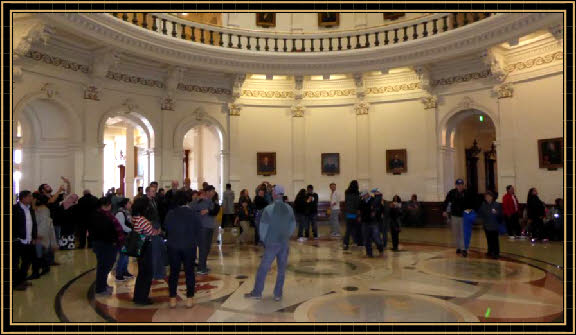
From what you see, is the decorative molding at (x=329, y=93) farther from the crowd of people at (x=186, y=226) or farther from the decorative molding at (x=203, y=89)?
the crowd of people at (x=186, y=226)

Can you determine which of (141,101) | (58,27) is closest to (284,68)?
(141,101)

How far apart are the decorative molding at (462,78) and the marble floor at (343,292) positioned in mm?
6174

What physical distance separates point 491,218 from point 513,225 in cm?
370

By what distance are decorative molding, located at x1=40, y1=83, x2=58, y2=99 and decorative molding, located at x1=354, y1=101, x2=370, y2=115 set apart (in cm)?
910

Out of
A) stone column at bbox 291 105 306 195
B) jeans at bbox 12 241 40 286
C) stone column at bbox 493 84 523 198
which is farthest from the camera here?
stone column at bbox 291 105 306 195

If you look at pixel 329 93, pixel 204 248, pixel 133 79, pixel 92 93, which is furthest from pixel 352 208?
pixel 133 79

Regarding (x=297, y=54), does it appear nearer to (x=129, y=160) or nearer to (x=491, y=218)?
(x=491, y=218)

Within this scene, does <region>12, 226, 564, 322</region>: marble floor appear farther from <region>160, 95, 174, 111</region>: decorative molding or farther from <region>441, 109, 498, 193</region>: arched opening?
<region>441, 109, 498, 193</region>: arched opening

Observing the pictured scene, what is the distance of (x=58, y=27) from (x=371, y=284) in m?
8.83

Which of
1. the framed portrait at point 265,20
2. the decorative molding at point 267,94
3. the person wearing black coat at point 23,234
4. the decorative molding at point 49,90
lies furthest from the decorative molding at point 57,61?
the framed portrait at point 265,20

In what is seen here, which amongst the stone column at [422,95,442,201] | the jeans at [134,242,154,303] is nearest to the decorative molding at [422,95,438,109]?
the stone column at [422,95,442,201]

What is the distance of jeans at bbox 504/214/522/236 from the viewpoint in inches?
430

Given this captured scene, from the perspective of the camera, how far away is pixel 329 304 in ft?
16.4

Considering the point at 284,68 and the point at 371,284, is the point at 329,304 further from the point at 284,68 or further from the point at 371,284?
the point at 284,68
